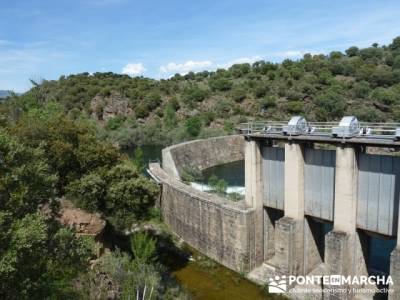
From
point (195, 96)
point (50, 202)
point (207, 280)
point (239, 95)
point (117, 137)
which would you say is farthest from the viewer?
point (195, 96)

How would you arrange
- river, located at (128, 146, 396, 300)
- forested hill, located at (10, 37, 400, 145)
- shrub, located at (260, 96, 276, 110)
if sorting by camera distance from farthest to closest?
shrub, located at (260, 96, 276, 110), forested hill, located at (10, 37, 400, 145), river, located at (128, 146, 396, 300)

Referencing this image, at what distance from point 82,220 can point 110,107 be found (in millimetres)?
73467

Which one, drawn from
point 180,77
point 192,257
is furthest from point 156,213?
point 180,77

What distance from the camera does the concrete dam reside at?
53.9ft

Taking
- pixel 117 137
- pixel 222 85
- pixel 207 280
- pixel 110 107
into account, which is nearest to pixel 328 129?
pixel 207 280

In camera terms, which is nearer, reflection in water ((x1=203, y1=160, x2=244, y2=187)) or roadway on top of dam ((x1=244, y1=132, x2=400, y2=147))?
roadway on top of dam ((x1=244, y1=132, x2=400, y2=147))

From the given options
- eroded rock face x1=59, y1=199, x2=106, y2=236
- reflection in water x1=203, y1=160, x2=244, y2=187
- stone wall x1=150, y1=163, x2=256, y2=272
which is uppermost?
eroded rock face x1=59, y1=199, x2=106, y2=236

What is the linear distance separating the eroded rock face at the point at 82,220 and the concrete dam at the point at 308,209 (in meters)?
7.28

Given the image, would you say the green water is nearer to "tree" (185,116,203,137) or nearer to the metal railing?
the metal railing

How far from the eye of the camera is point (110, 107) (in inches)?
3514

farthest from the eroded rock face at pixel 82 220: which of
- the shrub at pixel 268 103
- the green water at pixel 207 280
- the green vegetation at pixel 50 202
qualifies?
the shrub at pixel 268 103

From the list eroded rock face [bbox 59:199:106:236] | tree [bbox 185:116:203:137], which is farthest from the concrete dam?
tree [bbox 185:116:203:137]

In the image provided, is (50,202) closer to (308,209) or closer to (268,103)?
(308,209)

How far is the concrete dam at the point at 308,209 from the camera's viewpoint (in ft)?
53.9
